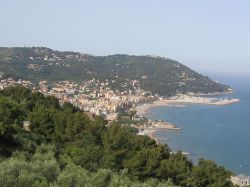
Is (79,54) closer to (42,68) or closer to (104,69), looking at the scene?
(104,69)

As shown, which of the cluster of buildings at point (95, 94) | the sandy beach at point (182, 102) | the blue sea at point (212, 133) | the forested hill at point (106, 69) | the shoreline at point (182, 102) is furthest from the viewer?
the forested hill at point (106, 69)

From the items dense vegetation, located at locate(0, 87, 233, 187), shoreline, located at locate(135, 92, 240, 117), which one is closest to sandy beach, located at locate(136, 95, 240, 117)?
shoreline, located at locate(135, 92, 240, 117)

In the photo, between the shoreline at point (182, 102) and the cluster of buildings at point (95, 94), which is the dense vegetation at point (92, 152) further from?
the shoreline at point (182, 102)

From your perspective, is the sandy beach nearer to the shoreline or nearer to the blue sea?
the shoreline

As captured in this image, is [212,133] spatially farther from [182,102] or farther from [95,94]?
[182,102]

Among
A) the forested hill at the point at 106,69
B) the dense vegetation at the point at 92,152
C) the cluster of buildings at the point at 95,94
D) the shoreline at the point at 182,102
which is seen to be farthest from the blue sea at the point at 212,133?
the dense vegetation at the point at 92,152

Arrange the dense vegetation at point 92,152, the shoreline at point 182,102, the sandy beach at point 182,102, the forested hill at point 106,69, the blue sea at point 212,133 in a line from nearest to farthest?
the dense vegetation at point 92,152 < the blue sea at point 212,133 < the shoreline at point 182,102 < the sandy beach at point 182,102 < the forested hill at point 106,69

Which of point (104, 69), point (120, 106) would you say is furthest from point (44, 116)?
point (104, 69)

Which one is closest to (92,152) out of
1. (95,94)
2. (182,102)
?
(95,94)
